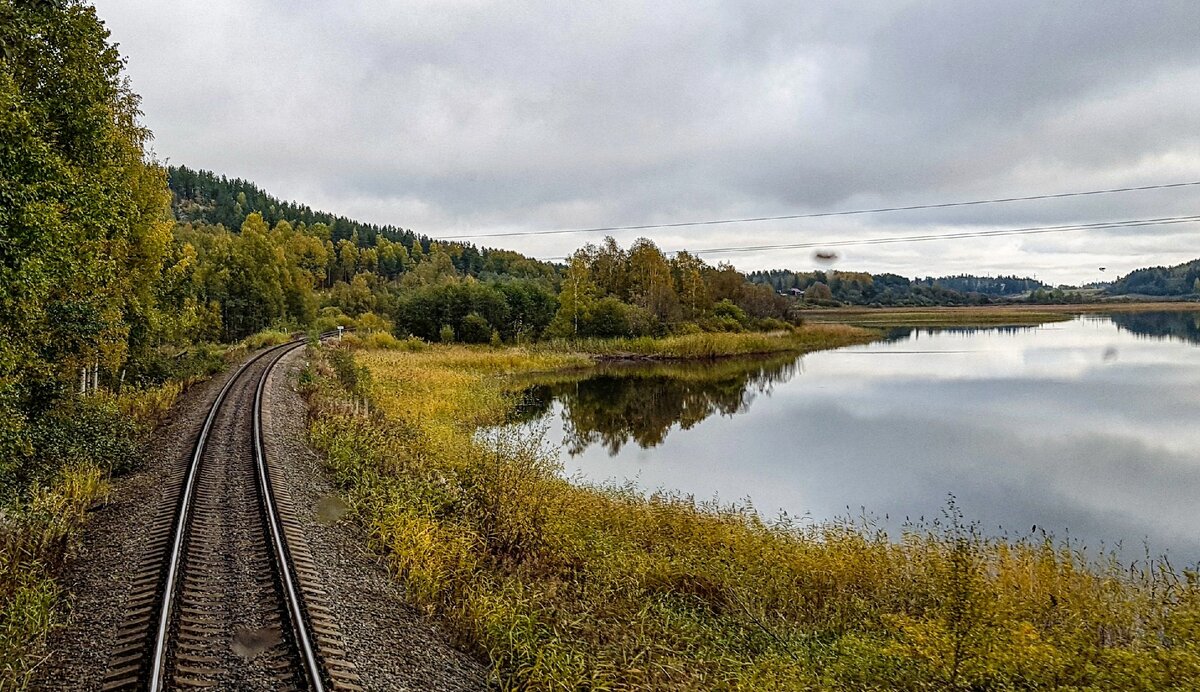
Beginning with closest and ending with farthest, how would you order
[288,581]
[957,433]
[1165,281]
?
1. [288,581]
2. [957,433]
3. [1165,281]

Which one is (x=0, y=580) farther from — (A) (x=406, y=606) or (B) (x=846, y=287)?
(B) (x=846, y=287)

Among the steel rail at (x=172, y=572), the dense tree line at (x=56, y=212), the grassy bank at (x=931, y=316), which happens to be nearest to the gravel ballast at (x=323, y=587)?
the steel rail at (x=172, y=572)

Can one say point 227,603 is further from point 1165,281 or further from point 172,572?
point 1165,281

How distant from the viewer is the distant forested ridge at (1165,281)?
104 m

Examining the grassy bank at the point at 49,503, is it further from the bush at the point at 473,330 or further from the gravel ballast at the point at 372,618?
the bush at the point at 473,330

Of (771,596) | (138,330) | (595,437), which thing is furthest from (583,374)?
(771,596)

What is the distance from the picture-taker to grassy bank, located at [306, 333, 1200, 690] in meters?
6.89

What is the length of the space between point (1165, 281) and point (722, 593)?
147974mm

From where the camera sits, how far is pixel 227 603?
7598 mm

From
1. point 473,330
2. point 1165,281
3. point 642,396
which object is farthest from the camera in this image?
point 1165,281

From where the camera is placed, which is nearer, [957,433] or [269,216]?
[957,433]

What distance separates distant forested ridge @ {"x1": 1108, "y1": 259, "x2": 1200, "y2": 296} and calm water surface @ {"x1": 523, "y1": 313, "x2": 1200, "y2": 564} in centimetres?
7090

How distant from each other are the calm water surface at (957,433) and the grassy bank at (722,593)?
2.45 m

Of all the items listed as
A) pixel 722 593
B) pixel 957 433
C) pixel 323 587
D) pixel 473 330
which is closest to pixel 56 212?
pixel 323 587
